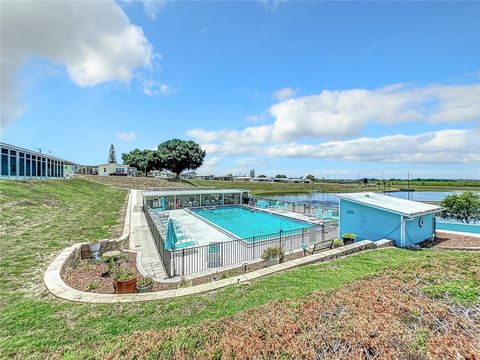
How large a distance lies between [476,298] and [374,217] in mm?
8160

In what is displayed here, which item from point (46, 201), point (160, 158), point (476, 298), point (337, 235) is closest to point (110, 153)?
point (160, 158)

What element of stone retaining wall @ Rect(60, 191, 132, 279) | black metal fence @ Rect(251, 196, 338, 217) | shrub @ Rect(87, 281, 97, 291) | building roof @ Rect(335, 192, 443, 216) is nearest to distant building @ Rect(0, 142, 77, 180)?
stone retaining wall @ Rect(60, 191, 132, 279)

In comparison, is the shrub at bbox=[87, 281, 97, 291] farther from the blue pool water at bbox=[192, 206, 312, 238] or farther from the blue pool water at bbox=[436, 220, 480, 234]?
the blue pool water at bbox=[436, 220, 480, 234]

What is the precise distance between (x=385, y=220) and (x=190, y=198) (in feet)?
65.2

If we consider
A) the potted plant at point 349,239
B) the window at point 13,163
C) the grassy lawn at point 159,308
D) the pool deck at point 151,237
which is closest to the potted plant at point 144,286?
the pool deck at point 151,237

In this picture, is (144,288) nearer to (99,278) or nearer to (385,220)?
(99,278)

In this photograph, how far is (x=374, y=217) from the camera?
1069 centimetres

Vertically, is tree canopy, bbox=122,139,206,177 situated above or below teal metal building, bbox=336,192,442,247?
above

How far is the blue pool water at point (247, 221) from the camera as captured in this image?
1783 cm

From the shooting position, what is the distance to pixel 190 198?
2583 centimetres

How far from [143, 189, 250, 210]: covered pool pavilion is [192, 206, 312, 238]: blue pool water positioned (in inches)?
56.8

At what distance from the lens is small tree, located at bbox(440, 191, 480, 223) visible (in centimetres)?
1670

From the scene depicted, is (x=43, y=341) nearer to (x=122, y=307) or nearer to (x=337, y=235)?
(x=122, y=307)

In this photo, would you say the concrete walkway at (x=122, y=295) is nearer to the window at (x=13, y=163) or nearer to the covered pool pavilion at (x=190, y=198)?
the covered pool pavilion at (x=190, y=198)
